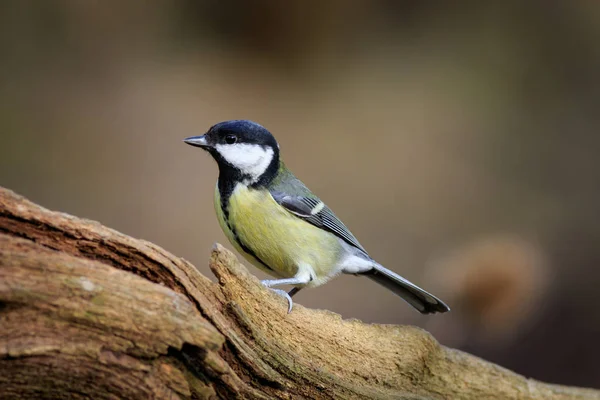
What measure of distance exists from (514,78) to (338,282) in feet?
11.9

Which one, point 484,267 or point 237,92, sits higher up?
point 237,92

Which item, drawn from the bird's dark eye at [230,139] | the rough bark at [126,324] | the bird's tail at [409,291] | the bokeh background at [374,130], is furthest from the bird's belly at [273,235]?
the bokeh background at [374,130]

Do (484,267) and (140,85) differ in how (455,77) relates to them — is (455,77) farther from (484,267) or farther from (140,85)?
(140,85)

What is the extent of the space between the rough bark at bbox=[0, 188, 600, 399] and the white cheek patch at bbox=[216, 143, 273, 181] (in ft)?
2.59

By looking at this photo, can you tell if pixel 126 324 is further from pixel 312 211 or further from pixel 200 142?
pixel 312 211

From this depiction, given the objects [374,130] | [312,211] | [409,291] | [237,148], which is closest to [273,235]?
[312,211]

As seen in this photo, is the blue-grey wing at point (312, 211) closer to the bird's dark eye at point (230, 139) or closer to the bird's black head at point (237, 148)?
the bird's black head at point (237, 148)

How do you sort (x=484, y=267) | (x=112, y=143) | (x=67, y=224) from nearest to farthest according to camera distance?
1. (x=67, y=224)
2. (x=484, y=267)
3. (x=112, y=143)

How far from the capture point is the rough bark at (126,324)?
1855 millimetres

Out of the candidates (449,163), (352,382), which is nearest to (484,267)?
(449,163)

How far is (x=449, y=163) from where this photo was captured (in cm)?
748

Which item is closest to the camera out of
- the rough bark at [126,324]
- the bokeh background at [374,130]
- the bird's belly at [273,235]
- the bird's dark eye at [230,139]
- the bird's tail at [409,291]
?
the rough bark at [126,324]

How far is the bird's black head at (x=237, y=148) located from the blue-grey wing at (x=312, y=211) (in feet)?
0.42

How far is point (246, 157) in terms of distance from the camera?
9.97 ft
